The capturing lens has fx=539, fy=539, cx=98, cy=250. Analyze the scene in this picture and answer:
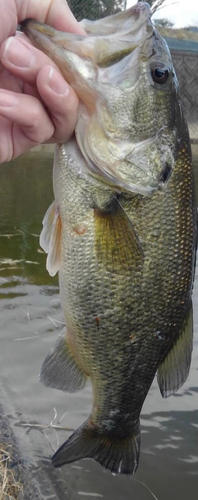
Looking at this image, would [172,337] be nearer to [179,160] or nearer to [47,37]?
[179,160]

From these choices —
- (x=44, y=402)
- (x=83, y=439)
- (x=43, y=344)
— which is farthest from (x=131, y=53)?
(x=43, y=344)

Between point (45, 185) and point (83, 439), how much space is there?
7.41 metres

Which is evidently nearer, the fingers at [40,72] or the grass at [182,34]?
the fingers at [40,72]

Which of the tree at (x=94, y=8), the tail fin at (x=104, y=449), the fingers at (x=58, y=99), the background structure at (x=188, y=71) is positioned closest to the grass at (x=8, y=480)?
the tail fin at (x=104, y=449)

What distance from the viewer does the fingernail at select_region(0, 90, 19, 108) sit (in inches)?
57.5

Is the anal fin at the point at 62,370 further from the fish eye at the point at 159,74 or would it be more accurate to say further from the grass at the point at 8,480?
the fish eye at the point at 159,74

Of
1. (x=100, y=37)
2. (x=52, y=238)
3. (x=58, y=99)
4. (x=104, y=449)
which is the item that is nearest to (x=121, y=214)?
(x=52, y=238)

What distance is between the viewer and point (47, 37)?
149 cm

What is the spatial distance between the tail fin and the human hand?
3.53 feet

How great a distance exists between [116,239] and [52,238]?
8.9 inches

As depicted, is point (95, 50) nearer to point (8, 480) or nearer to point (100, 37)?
point (100, 37)

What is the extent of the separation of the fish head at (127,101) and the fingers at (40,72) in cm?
7

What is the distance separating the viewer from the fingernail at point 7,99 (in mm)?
1460

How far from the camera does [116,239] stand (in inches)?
66.9
